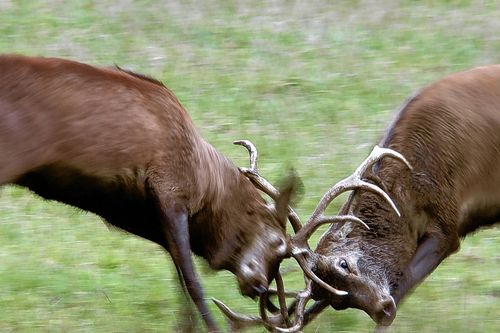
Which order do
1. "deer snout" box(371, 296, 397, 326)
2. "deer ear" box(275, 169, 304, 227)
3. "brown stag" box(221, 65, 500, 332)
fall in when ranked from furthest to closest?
1. "brown stag" box(221, 65, 500, 332)
2. "deer snout" box(371, 296, 397, 326)
3. "deer ear" box(275, 169, 304, 227)

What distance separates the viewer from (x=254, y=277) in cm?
634

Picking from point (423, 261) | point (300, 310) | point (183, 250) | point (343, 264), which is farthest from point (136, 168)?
point (423, 261)

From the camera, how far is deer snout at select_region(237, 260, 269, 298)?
6.33 metres

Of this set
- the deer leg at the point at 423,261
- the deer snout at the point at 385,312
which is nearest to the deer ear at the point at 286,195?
the deer snout at the point at 385,312

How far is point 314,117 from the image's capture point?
1030 cm

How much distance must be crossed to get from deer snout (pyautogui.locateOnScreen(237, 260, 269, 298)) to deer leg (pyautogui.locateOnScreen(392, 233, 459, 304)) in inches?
33.1

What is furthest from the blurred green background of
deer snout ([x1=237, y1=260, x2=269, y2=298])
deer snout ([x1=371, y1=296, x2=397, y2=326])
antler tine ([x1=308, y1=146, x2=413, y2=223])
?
antler tine ([x1=308, y1=146, x2=413, y2=223])

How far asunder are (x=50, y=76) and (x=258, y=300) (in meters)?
1.68

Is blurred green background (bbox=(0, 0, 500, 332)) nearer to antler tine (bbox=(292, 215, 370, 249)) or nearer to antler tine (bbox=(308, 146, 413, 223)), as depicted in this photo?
antler tine (bbox=(292, 215, 370, 249))

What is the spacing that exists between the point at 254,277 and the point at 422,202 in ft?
3.55

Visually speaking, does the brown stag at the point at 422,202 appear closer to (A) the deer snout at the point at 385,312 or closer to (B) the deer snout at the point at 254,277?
(A) the deer snout at the point at 385,312

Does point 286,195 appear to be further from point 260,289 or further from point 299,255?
point 260,289

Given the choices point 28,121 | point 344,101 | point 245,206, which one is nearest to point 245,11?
point 344,101

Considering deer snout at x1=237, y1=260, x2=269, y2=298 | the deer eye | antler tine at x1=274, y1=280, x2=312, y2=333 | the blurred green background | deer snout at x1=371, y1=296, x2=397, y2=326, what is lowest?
the blurred green background
